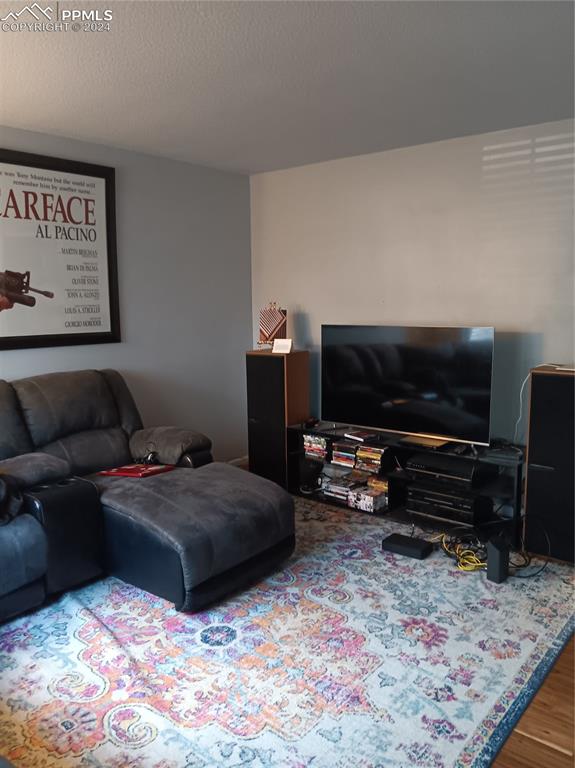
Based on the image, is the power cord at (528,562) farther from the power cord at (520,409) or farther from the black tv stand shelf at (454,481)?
the power cord at (520,409)

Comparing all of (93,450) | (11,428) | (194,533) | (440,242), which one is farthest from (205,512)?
(440,242)

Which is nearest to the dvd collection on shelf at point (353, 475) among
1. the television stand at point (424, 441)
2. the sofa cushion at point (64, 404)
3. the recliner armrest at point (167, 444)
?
the television stand at point (424, 441)

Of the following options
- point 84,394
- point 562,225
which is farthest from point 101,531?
point 562,225

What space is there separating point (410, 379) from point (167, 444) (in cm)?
156

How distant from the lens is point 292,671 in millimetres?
2295

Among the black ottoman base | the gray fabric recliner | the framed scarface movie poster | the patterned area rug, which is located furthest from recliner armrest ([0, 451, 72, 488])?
the framed scarface movie poster

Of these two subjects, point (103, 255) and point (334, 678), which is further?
point (103, 255)

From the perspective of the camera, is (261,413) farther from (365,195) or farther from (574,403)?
(574,403)

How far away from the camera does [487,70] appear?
8.75ft

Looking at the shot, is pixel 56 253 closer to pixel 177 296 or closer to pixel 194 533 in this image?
pixel 177 296

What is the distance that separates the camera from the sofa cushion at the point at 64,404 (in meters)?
3.38

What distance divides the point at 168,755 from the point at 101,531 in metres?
1.27

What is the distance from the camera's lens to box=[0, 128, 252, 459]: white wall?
404cm

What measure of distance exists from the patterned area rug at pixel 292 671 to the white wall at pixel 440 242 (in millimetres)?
1453
